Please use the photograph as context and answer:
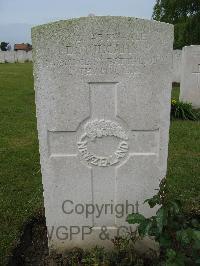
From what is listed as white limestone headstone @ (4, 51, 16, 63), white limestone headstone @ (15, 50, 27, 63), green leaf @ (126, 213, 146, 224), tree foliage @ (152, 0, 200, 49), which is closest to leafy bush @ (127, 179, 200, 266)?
green leaf @ (126, 213, 146, 224)

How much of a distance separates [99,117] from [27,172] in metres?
2.72

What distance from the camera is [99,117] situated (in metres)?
2.87

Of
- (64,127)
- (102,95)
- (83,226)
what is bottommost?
(83,226)

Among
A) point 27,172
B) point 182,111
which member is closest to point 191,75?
point 182,111

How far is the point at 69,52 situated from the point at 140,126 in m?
0.77

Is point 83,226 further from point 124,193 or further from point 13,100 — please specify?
point 13,100

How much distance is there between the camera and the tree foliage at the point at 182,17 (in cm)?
2208

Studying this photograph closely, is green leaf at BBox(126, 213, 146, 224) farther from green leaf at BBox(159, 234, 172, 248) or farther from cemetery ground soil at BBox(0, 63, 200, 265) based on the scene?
cemetery ground soil at BBox(0, 63, 200, 265)

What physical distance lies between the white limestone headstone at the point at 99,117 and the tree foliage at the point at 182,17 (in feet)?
66.9

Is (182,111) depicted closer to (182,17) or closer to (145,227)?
(145,227)

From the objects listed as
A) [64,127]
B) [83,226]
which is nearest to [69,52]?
[64,127]

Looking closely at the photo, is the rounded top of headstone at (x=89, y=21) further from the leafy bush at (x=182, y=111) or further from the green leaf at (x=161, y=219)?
the leafy bush at (x=182, y=111)

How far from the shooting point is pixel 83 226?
3184mm

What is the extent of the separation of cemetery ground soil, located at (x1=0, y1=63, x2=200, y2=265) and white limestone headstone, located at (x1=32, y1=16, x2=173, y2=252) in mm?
792
